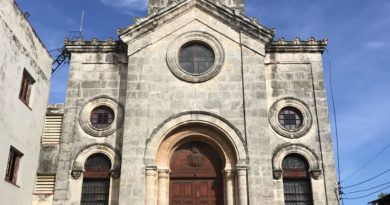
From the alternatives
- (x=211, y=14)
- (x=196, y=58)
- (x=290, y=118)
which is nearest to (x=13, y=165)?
(x=196, y=58)

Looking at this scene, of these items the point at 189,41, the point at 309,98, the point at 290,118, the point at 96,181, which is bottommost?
the point at 96,181

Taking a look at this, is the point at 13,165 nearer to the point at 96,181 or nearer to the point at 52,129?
the point at 52,129

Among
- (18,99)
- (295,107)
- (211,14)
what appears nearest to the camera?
(18,99)

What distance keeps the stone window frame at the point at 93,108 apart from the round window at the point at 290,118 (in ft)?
22.7

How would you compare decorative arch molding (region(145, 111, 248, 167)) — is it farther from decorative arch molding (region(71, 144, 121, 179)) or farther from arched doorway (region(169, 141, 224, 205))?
decorative arch molding (region(71, 144, 121, 179))

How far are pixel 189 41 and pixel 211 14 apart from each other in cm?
160

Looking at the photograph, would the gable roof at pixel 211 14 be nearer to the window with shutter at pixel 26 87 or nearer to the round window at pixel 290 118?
the round window at pixel 290 118

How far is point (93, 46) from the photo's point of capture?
800 inches

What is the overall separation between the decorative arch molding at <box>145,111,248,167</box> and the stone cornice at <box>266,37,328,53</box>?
4.47 metres

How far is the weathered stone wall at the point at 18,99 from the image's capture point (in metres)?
15.6

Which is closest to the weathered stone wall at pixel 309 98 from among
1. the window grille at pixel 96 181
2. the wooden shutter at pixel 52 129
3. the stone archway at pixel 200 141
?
the stone archway at pixel 200 141

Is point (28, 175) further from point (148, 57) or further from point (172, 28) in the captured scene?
point (172, 28)

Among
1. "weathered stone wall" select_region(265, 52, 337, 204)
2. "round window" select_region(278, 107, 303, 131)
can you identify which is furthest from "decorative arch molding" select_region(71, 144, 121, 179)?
"round window" select_region(278, 107, 303, 131)

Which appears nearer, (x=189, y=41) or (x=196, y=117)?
(x=196, y=117)
